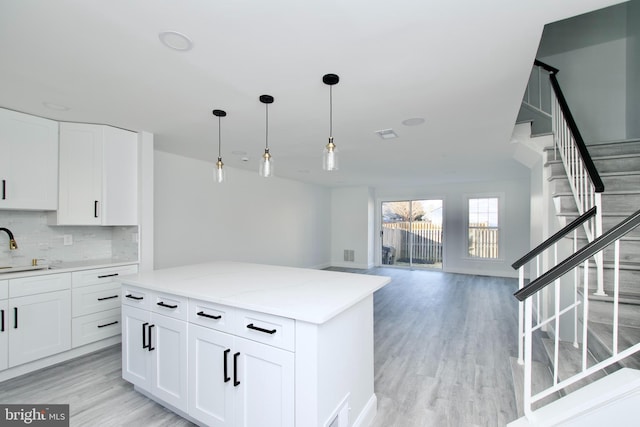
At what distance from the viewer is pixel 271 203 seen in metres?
6.19

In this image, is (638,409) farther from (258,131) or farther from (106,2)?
(258,131)

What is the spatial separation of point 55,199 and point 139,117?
4.00 feet

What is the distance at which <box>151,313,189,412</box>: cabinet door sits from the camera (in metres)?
1.85

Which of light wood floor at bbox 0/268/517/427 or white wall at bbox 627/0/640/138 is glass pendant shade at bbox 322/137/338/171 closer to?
light wood floor at bbox 0/268/517/427

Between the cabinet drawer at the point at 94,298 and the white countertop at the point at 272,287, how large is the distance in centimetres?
115

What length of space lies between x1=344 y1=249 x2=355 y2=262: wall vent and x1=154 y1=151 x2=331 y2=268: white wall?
A: 0.79 m

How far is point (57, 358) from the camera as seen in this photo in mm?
2752

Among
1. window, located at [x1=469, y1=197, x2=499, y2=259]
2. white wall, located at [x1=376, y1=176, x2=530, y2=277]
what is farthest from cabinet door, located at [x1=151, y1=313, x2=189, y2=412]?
window, located at [x1=469, y1=197, x2=499, y2=259]

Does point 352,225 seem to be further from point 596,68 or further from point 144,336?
point 144,336

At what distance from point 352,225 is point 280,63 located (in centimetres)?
658

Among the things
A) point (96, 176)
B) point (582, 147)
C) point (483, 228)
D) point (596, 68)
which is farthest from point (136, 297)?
point (483, 228)

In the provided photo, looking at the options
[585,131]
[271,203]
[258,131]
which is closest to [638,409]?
[258,131]

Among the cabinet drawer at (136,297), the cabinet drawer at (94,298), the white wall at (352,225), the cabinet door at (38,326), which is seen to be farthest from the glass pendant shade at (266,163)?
the white wall at (352,225)

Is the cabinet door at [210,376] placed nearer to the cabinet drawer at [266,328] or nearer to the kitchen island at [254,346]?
the kitchen island at [254,346]
